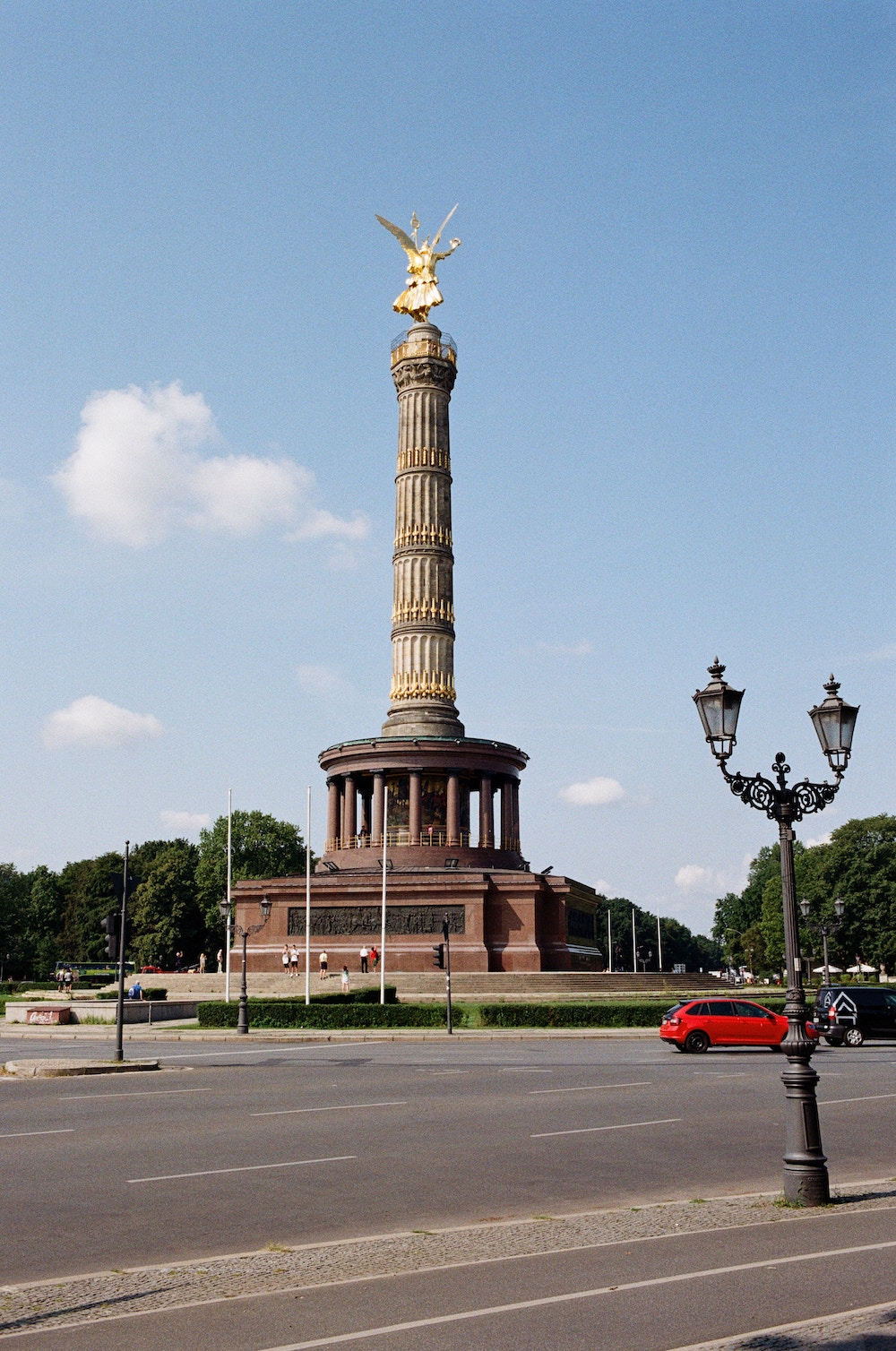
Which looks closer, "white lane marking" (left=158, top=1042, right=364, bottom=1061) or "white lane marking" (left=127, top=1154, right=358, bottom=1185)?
"white lane marking" (left=127, top=1154, right=358, bottom=1185)

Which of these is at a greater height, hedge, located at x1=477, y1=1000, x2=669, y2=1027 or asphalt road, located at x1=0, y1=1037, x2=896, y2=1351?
asphalt road, located at x1=0, y1=1037, x2=896, y2=1351

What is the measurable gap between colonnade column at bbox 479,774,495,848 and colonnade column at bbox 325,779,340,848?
747 centimetres

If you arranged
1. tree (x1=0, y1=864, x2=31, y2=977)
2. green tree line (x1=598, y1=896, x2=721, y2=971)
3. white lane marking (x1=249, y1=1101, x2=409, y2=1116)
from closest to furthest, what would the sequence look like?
white lane marking (x1=249, y1=1101, x2=409, y2=1116) < tree (x1=0, y1=864, x2=31, y2=977) < green tree line (x1=598, y1=896, x2=721, y2=971)

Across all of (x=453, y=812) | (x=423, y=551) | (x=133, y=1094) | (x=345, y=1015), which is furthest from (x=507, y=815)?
(x=133, y=1094)

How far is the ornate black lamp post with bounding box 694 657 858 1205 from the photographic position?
Answer: 11086 millimetres

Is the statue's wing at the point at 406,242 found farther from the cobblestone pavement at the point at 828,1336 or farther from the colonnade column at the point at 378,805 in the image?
the cobblestone pavement at the point at 828,1336

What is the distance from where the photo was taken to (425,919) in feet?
177

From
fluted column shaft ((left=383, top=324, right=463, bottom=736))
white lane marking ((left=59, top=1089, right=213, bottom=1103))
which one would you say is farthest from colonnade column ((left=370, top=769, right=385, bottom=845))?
white lane marking ((left=59, top=1089, right=213, bottom=1103))

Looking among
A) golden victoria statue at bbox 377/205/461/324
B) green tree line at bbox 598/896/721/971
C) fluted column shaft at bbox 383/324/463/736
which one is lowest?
green tree line at bbox 598/896/721/971

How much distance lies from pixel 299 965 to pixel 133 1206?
44873 mm

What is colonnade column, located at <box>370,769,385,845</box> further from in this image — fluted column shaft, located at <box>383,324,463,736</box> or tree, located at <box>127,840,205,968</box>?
tree, located at <box>127,840,205,968</box>

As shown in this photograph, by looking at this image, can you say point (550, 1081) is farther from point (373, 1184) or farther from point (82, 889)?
point (82, 889)

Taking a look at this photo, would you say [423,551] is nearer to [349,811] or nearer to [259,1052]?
[349,811]

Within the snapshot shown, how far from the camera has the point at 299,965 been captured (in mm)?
54750
